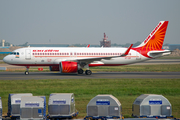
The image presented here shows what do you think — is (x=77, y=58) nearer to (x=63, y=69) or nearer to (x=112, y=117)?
(x=63, y=69)

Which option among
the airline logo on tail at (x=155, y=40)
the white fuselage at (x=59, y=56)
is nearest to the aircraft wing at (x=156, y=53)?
the airline logo on tail at (x=155, y=40)

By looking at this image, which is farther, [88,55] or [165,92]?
[88,55]

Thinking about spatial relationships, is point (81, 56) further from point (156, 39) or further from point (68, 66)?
point (156, 39)

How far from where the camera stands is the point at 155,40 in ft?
141

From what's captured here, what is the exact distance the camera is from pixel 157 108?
40.5 ft

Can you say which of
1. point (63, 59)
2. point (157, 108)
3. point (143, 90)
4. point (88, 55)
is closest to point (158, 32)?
point (88, 55)

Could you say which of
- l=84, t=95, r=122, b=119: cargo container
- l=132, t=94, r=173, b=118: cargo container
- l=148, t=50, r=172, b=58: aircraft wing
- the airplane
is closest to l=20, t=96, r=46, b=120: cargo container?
l=84, t=95, r=122, b=119: cargo container

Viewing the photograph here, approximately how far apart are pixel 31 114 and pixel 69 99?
1.89 m

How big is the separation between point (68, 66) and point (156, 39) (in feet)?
53.2

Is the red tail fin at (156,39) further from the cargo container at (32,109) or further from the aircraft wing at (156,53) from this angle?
the cargo container at (32,109)

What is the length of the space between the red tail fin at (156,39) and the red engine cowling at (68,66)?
1250cm

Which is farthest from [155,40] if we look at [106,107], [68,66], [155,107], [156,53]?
[106,107]

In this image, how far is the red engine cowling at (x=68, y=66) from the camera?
3584cm

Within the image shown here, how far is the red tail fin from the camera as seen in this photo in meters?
42.7
